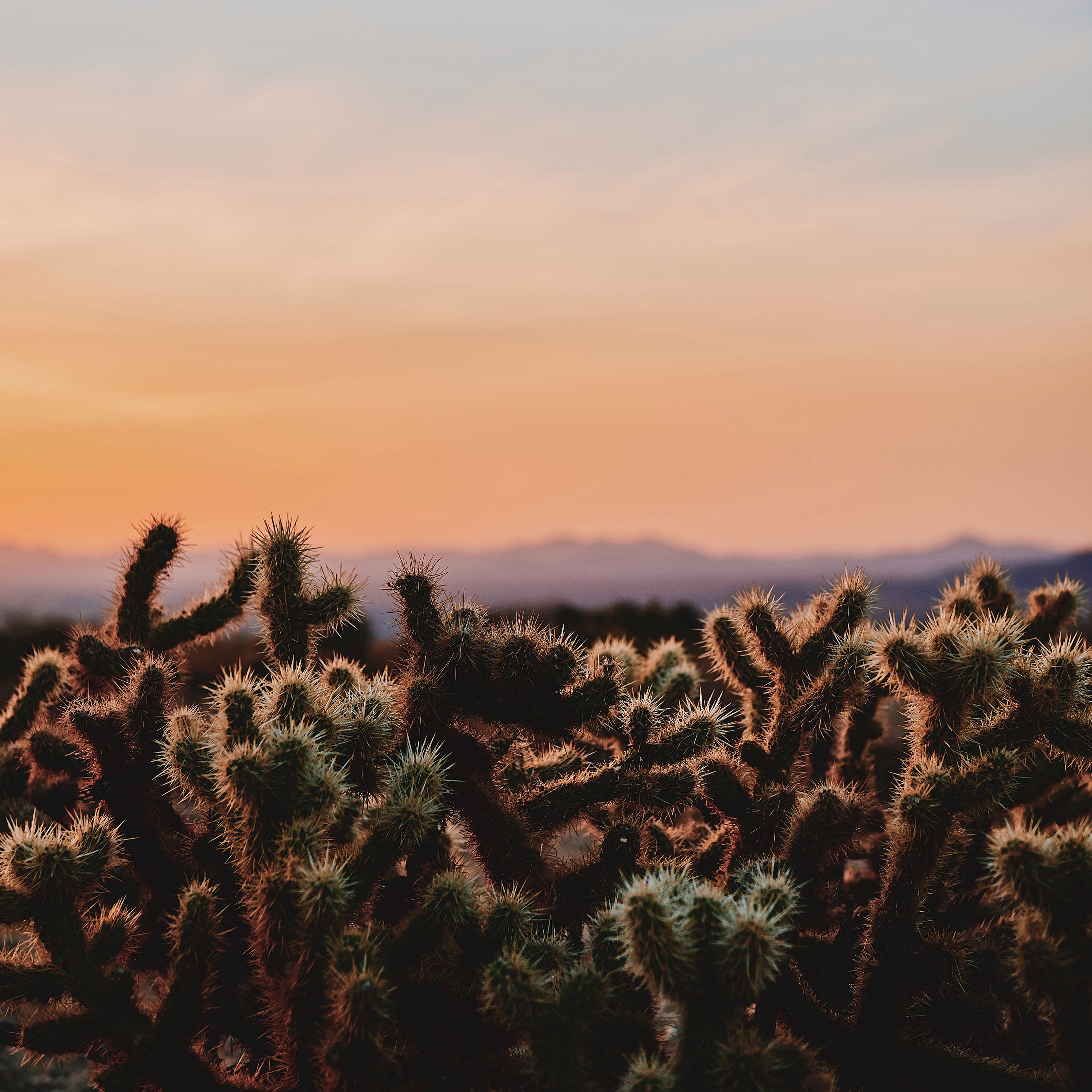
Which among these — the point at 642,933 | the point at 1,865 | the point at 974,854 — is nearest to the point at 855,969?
the point at 974,854

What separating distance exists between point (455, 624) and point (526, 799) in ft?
1.62

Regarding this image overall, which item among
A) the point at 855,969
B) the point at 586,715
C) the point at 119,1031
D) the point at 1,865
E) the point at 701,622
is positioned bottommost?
the point at 119,1031

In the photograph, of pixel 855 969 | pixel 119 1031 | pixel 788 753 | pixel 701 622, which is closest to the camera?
Answer: pixel 119 1031

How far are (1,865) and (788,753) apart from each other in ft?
6.79

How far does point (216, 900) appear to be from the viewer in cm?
221

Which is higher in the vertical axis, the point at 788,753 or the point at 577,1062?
the point at 788,753

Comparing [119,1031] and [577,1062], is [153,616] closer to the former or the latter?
[119,1031]

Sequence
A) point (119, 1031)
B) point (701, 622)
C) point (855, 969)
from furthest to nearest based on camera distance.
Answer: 1. point (701, 622)
2. point (855, 969)
3. point (119, 1031)

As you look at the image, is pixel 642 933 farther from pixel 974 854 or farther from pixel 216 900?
pixel 974 854

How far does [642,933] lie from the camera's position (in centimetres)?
176

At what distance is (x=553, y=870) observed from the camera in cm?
236

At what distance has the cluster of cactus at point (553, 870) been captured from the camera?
6.05 ft

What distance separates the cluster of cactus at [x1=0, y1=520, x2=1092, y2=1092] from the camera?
72.6 inches

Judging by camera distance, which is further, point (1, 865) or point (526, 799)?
point (526, 799)
